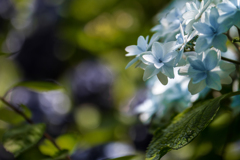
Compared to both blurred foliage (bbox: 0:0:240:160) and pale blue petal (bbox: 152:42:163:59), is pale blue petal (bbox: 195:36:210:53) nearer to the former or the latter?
pale blue petal (bbox: 152:42:163:59)

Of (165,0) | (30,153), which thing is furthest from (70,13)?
(30,153)

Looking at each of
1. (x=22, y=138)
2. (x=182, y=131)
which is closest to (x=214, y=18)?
(x=182, y=131)

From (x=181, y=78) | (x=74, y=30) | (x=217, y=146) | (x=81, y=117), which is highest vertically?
(x=74, y=30)

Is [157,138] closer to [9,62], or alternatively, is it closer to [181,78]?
[181,78]

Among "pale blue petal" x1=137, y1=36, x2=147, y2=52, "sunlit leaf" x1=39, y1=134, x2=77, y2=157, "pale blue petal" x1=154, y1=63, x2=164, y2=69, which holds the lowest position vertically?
"pale blue petal" x1=154, y1=63, x2=164, y2=69

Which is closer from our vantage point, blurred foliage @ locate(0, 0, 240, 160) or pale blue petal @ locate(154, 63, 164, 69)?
pale blue petal @ locate(154, 63, 164, 69)

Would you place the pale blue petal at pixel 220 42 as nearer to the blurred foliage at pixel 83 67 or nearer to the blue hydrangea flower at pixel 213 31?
the blue hydrangea flower at pixel 213 31

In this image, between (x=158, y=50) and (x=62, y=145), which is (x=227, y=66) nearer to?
(x=158, y=50)

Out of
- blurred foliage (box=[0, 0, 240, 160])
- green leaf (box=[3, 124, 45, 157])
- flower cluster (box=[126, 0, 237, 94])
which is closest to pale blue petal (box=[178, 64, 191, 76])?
flower cluster (box=[126, 0, 237, 94])
